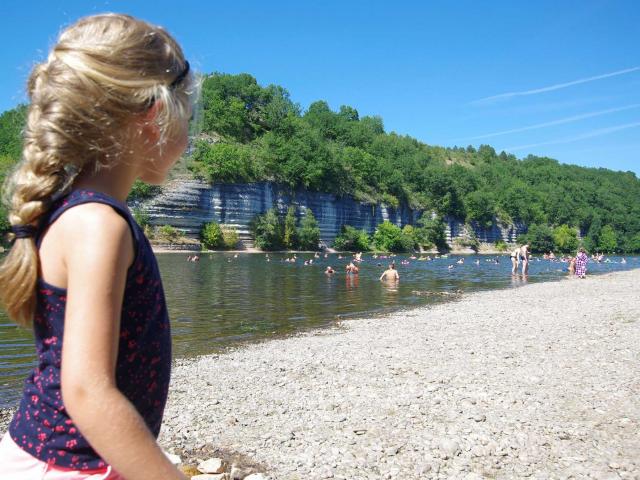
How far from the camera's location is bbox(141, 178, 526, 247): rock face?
7288 centimetres

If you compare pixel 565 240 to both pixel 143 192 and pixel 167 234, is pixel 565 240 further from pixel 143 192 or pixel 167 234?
pixel 143 192

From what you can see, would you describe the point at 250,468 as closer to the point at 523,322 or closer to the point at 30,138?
the point at 30,138

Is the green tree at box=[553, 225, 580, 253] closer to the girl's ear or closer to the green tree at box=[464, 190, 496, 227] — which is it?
the green tree at box=[464, 190, 496, 227]

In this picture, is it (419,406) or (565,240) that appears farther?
(565,240)

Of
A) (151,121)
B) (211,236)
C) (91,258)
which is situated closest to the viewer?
(91,258)

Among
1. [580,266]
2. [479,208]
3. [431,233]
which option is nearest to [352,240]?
[431,233]

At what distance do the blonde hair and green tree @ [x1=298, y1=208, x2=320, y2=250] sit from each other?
8640 centimetres

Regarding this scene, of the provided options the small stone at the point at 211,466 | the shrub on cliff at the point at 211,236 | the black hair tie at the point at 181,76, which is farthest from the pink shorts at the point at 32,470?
the shrub on cliff at the point at 211,236

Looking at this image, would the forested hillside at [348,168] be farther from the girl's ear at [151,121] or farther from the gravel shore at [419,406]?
the girl's ear at [151,121]

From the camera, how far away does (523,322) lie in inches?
695

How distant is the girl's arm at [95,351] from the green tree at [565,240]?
155 metres

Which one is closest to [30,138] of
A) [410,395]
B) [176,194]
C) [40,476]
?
[40,476]

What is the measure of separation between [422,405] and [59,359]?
7393mm

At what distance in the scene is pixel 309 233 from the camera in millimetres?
88500
